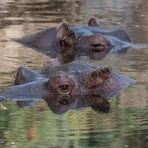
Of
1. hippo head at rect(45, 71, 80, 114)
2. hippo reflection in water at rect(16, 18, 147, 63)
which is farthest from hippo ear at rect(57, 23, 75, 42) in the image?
hippo head at rect(45, 71, 80, 114)

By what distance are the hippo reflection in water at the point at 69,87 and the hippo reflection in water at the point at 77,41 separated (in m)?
2.64

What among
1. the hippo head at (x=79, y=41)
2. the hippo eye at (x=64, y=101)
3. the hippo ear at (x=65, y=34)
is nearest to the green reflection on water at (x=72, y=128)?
the hippo eye at (x=64, y=101)

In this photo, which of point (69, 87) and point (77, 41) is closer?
point (69, 87)

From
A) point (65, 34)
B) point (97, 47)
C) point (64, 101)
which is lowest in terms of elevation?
point (97, 47)

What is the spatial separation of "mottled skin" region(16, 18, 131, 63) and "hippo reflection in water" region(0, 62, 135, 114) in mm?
2640

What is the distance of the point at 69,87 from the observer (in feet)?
20.9

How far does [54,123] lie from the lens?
5.33 metres

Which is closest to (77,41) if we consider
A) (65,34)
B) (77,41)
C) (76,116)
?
(77,41)

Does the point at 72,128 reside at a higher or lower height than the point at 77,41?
higher

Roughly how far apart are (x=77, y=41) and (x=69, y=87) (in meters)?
3.68

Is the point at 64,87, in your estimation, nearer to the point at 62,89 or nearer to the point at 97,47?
the point at 62,89

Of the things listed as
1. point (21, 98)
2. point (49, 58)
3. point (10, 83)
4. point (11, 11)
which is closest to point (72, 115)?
point (21, 98)

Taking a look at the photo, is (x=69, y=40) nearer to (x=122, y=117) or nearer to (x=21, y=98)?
(x=21, y=98)

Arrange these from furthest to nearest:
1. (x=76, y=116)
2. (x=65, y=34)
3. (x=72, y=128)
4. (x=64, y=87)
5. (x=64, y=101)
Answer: (x=65, y=34) → (x=64, y=87) → (x=64, y=101) → (x=76, y=116) → (x=72, y=128)
